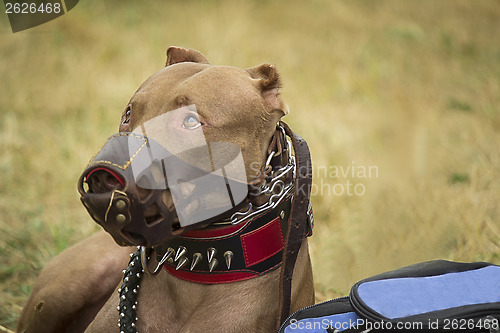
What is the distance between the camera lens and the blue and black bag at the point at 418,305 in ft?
5.66

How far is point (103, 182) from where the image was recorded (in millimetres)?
1670

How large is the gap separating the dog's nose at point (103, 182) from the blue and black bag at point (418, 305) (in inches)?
26.4

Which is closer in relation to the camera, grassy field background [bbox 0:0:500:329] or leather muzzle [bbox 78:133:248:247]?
leather muzzle [bbox 78:133:248:247]

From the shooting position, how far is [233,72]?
194cm

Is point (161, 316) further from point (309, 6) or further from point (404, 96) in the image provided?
point (309, 6)

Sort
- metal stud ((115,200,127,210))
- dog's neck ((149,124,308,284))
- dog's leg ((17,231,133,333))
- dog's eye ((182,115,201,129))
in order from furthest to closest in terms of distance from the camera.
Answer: dog's leg ((17,231,133,333)) < dog's neck ((149,124,308,284)) < dog's eye ((182,115,201,129)) < metal stud ((115,200,127,210))

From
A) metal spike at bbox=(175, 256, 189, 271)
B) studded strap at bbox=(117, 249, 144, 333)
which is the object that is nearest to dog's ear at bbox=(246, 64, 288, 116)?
metal spike at bbox=(175, 256, 189, 271)

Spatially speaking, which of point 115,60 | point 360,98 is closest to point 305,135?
point 360,98

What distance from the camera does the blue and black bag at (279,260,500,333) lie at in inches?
67.9

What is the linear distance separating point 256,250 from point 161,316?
1.32 ft

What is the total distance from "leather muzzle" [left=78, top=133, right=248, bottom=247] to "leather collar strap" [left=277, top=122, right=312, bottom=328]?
0.73 ft

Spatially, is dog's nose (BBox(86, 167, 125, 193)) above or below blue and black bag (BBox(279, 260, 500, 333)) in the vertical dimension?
above

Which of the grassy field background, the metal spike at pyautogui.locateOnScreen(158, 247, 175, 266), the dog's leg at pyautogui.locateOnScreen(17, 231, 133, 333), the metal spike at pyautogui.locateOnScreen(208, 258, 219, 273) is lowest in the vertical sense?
the grassy field background

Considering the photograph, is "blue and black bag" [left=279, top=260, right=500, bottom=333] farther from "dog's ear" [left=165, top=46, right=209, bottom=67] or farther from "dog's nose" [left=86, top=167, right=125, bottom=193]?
"dog's ear" [left=165, top=46, right=209, bottom=67]
